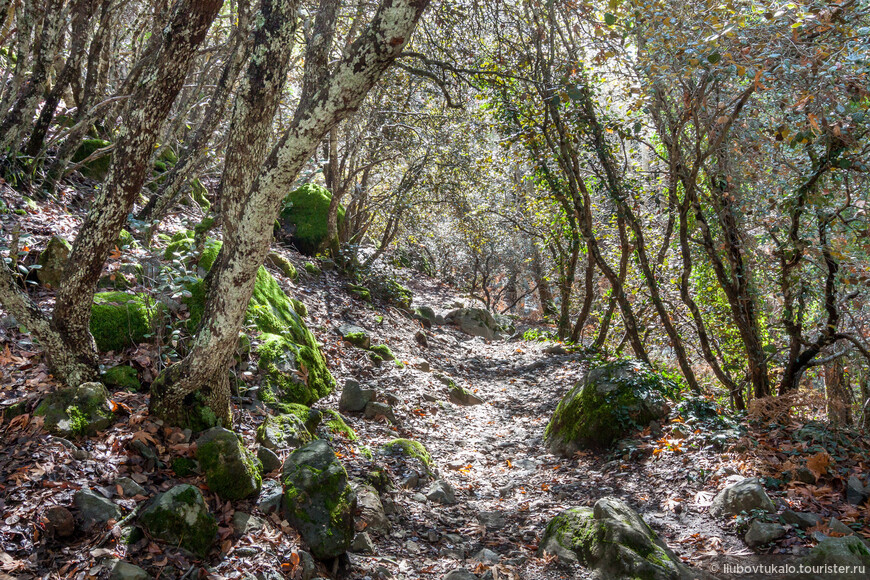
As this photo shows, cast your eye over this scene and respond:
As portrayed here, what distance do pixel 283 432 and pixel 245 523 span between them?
4.12 ft

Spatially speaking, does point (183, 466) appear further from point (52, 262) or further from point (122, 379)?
point (52, 262)

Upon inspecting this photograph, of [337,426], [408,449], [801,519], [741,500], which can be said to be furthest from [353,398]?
[801,519]

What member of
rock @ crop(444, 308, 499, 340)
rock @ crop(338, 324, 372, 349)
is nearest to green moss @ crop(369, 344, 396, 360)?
rock @ crop(338, 324, 372, 349)

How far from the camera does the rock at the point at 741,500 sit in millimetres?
4453

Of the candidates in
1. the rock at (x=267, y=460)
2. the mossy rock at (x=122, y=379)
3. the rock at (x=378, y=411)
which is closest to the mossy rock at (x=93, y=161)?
the mossy rock at (x=122, y=379)

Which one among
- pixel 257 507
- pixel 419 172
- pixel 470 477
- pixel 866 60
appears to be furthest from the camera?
pixel 419 172

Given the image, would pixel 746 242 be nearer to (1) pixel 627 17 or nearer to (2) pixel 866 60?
(2) pixel 866 60

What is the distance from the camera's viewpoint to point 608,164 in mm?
8711

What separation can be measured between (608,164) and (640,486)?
5239 mm

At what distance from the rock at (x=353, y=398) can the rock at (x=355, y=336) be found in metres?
1.94

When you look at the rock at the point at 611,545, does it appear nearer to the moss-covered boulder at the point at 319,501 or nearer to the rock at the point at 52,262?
the moss-covered boulder at the point at 319,501

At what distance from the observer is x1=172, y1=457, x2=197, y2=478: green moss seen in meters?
3.99

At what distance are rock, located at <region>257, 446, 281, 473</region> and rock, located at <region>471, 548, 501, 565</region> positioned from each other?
1.84 m

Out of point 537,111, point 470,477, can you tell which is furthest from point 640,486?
point 537,111
